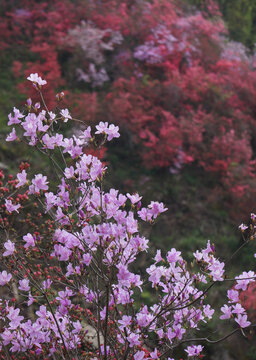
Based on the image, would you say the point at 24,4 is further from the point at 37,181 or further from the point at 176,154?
the point at 37,181

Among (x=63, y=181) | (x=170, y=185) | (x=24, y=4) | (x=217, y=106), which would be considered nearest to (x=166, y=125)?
(x=170, y=185)

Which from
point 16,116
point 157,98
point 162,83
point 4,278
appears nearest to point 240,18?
point 162,83

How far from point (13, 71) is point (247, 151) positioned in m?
3.58

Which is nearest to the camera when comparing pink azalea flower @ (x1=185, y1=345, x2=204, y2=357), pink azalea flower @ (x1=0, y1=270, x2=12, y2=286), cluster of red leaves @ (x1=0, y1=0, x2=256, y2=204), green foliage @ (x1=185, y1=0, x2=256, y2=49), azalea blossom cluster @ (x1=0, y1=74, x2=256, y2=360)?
azalea blossom cluster @ (x1=0, y1=74, x2=256, y2=360)

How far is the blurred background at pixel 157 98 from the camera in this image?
5.06 m

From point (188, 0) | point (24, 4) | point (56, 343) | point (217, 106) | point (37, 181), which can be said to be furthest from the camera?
point (188, 0)

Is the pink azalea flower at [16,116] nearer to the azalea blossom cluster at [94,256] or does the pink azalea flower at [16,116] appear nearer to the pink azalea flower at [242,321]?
the azalea blossom cluster at [94,256]

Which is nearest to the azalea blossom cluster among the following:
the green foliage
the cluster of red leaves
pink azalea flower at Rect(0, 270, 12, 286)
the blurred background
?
pink azalea flower at Rect(0, 270, 12, 286)

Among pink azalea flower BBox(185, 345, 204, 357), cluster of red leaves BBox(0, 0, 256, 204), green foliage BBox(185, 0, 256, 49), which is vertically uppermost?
green foliage BBox(185, 0, 256, 49)

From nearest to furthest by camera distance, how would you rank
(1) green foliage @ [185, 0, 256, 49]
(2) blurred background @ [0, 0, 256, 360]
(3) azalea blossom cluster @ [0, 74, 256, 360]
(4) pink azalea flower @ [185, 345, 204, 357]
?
(3) azalea blossom cluster @ [0, 74, 256, 360], (4) pink azalea flower @ [185, 345, 204, 357], (2) blurred background @ [0, 0, 256, 360], (1) green foliage @ [185, 0, 256, 49]

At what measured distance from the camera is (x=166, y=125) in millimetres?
5371

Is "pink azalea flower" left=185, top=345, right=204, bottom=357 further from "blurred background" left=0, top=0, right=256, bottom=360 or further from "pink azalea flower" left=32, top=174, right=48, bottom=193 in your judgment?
"blurred background" left=0, top=0, right=256, bottom=360

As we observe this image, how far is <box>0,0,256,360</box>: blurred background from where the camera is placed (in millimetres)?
5062

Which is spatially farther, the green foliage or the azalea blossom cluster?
the green foliage
